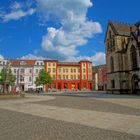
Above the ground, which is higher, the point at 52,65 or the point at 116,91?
the point at 52,65

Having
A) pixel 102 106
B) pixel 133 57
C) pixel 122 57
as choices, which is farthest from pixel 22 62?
pixel 102 106

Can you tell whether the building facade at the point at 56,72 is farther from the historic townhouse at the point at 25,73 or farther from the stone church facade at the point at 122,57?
the stone church facade at the point at 122,57

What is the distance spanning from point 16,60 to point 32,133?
9008 centimetres

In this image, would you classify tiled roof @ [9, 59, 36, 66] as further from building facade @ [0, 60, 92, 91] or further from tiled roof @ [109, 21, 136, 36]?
tiled roof @ [109, 21, 136, 36]

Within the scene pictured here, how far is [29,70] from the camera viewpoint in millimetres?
91312

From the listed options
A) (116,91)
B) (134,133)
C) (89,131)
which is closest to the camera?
(134,133)

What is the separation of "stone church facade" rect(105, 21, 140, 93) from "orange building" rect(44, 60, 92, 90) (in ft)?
140

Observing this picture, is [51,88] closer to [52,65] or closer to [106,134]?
[52,65]

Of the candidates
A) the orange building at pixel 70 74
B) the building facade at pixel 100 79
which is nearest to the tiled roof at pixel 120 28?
the building facade at pixel 100 79

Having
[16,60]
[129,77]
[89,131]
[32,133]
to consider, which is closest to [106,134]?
[89,131]

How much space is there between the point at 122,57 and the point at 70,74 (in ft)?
162

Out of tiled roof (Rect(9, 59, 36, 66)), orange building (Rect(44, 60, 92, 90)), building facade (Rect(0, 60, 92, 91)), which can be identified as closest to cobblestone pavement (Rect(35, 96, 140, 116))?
building facade (Rect(0, 60, 92, 91))

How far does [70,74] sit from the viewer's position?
95.9m

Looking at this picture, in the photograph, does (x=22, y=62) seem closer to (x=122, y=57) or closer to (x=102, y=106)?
(x=122, y=57)
